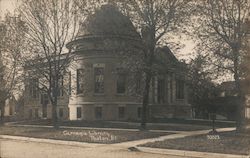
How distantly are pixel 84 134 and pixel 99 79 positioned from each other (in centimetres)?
1432

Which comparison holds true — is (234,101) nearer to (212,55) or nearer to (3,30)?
(212,55)

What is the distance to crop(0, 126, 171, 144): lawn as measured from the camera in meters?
20.6

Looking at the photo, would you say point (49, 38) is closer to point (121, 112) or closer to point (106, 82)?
point (106, 82)

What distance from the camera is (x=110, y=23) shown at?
23.3 m

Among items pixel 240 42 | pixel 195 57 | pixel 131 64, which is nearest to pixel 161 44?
pixel 131 64

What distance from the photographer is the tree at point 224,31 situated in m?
17.1

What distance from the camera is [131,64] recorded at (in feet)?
75.6

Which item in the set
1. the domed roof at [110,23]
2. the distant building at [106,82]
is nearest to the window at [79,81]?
the distant building at [106,82]

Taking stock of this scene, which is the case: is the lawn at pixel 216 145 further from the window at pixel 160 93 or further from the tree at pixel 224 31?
the window at pixel 160 93

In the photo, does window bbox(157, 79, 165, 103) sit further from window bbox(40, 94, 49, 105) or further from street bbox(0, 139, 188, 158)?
street bbox(0, 139, 188, 158)

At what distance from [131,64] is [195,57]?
3.95 metres

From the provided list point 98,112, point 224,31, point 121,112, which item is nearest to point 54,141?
point 224,31

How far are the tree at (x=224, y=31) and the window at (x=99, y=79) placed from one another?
1703 centimetres

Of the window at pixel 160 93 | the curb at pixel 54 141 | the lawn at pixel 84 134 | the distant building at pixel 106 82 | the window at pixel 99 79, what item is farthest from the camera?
the window at pixel 160 93
